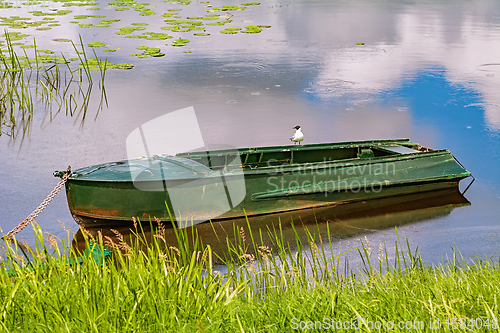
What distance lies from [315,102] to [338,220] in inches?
170

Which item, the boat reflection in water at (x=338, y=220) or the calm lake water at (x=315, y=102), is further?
the calm lake water at (x=315, y=102)

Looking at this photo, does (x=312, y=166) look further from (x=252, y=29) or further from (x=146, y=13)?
(x=146, y=13)

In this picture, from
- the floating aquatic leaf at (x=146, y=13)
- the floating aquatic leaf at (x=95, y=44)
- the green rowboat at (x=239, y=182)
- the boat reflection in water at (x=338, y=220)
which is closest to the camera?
the green rowboat at (x=239, y=182)

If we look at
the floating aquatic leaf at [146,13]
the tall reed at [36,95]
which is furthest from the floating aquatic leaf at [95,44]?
the floating aquatic leaf at [146,13]

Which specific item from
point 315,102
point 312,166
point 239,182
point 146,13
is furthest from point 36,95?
point 146,13

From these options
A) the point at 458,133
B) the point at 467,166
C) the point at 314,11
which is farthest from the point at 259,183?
the point at 314,11

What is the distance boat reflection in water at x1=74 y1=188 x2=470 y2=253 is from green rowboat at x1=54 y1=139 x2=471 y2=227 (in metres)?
0.09

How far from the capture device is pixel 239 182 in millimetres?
5988

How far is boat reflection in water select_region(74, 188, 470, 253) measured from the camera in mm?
5953

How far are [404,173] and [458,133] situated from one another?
2.56 meters

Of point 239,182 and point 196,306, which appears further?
point 239,182

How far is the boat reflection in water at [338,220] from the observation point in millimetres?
5953

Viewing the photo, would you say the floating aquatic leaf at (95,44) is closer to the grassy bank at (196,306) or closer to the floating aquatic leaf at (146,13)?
the floating aquatic leaf at (146,13)

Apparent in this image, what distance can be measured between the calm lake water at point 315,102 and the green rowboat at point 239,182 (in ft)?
1.35
